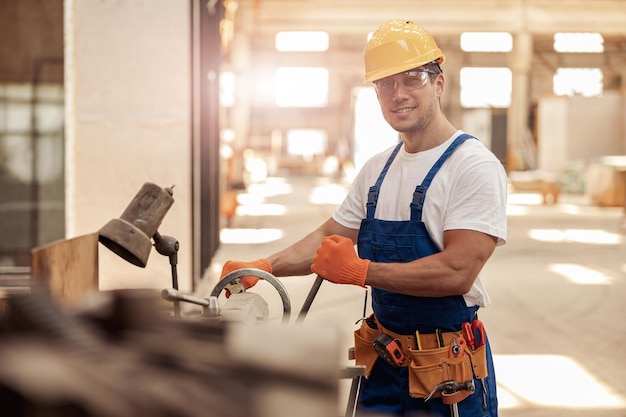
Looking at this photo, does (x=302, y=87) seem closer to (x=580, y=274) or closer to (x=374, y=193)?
(x=580, y=274)

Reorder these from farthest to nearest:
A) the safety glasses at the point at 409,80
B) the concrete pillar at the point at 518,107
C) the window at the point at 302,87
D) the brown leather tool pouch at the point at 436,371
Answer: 1. the window at the point at 302,87
2. the concrete pillar at the point at 518,107
3. the safety glasses at the point at 409,80
4. the brown leather tool pouch at the point at 436,371

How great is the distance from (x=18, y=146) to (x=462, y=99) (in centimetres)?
3548

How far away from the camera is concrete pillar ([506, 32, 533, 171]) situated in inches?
1258

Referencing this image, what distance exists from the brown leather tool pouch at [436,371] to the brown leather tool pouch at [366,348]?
0.19 m

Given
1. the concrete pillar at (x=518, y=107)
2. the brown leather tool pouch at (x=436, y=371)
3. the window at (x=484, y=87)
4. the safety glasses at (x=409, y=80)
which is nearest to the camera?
the brown leather tool pouch at (x=436, y=371)

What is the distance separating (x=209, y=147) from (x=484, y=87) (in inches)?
1341

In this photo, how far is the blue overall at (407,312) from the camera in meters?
2.75

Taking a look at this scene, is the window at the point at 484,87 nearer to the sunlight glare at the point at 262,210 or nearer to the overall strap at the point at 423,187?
the sunlight glare at the point at 262,210

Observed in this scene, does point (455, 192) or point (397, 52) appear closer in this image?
point (455, 192)

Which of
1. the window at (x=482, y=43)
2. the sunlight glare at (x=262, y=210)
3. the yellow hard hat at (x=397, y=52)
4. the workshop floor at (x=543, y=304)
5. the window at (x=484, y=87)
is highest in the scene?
the window at (x=482, y=43)

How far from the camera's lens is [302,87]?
44344 mm

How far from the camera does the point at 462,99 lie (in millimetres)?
41844

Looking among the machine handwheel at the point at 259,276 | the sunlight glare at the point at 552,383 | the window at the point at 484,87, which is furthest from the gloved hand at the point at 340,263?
the window at the point at 484,87

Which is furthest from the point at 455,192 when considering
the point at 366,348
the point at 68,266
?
the point at 68,266
